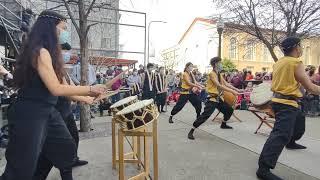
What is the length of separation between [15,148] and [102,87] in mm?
886

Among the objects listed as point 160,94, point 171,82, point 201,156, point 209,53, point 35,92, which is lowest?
point 201,156

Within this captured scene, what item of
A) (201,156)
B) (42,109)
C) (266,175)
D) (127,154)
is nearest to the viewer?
(42,109)

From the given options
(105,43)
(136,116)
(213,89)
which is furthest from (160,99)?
(136,116)

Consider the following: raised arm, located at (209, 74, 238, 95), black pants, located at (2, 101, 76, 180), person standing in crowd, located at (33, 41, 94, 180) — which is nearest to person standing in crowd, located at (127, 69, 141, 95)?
raised arm, located at (209, 74, 238, 95)

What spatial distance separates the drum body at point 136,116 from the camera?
416cm

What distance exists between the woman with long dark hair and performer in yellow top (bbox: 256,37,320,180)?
2469 millimetres

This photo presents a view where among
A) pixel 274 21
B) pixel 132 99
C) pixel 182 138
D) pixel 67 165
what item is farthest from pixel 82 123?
pixel 274 21

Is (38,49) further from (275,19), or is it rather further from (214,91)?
(275,19)

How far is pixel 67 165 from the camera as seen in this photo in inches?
142

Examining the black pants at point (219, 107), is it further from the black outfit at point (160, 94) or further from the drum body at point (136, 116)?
the black outfit at point (160, 94)

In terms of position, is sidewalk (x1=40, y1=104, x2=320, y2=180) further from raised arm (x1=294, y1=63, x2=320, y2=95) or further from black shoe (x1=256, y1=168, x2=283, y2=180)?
raised arm (x1=294, y1=63, x2=320, y2=95)

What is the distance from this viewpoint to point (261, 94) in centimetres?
744

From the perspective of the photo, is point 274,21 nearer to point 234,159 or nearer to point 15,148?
point 234,159

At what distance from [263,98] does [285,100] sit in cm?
252
